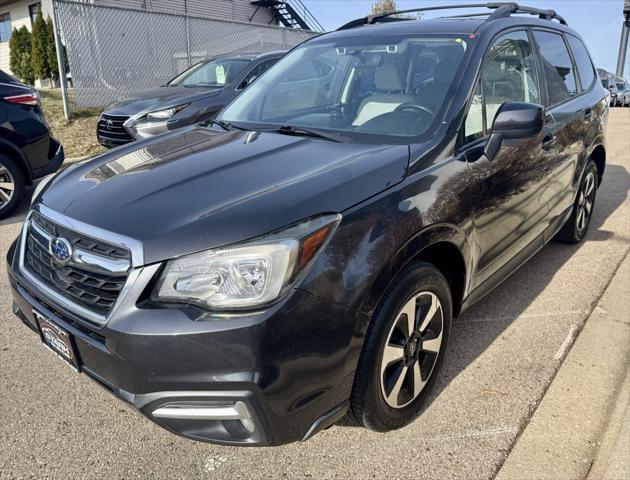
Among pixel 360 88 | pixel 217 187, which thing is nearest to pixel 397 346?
pixel 217 187

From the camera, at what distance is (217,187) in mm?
2174

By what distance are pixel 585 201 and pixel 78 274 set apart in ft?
14.0

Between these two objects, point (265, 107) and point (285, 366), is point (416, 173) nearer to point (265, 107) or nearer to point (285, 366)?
point (285, 366)

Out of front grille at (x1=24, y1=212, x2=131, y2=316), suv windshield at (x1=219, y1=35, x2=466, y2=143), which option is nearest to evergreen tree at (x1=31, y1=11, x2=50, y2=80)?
suv windshield at (x1=219, y1=35, x2=466, y2=143)

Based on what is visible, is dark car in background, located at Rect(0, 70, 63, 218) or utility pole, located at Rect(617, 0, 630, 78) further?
utility pole, located at Rect(617, 0, 630, 78)

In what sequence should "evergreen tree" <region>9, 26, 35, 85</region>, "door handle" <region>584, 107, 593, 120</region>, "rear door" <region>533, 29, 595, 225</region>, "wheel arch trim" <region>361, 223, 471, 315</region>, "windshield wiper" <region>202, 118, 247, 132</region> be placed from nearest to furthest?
"wheel arch trim" <region>361, 223, 471, 315</region>
"windshield wiper" <region>202, 118, 247, 132</region>
"rear door" <region>533, 29, 595, 225</region>
"door handle" <region>584, 107, 593, 120</region>
"evergreen tree" <region>9, 26, 35, 85</region>

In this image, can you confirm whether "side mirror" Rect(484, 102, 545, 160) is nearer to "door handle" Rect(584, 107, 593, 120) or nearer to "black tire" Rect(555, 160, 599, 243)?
"door handle" Rect(584, 107, 593, 120)

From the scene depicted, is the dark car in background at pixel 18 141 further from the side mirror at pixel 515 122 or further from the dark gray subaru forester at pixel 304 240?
the side mirror at pixel 515 122

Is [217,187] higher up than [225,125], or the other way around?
[225,125]

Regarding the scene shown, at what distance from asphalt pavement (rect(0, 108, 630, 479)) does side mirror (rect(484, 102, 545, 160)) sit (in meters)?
1.19

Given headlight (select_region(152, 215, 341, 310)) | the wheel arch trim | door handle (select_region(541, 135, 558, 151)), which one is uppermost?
door handle (select_region(541, 135, 558, 151))

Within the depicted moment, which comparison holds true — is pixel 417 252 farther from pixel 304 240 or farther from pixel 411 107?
pixel 411 107

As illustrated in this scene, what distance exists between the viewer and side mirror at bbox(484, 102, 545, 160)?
269 centimetres

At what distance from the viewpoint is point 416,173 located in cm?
235
